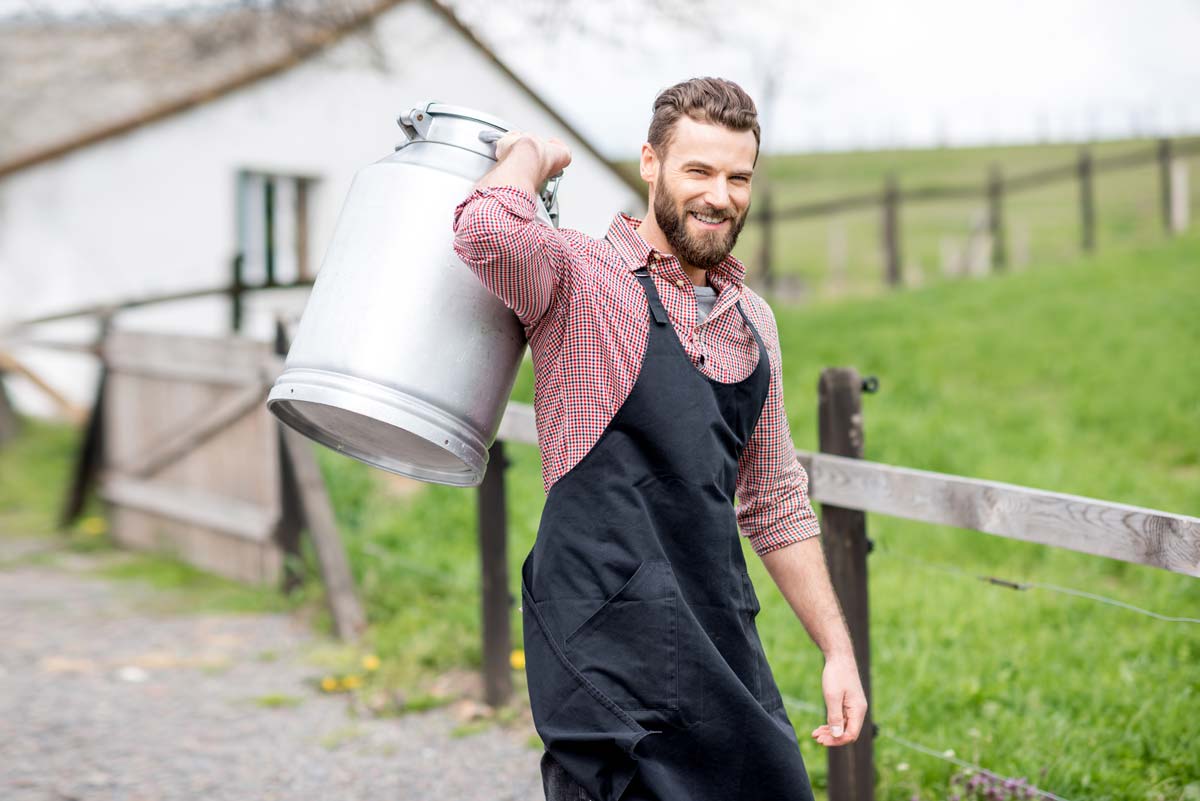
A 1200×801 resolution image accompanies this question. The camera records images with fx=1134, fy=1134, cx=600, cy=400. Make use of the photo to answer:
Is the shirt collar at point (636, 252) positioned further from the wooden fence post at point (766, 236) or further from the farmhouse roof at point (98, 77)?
the wooden fence post at point (766, 236)

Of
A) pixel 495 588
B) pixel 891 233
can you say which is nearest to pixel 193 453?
pixel 495 588

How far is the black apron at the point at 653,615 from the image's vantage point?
1.80 meters

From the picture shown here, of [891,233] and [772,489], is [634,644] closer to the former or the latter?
[772,489]

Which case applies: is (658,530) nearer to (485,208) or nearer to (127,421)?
(485,208)

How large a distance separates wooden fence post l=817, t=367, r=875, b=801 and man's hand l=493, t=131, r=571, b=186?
1.18 metres

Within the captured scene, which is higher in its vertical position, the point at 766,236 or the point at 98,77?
the point at 98,77

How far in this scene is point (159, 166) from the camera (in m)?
10.8

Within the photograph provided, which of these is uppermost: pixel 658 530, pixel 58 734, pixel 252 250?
pixel 252 250

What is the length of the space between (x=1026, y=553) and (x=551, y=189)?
3672 mm

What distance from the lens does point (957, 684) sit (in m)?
3.57

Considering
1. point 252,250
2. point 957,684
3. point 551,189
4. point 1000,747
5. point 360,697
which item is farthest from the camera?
point 252,250

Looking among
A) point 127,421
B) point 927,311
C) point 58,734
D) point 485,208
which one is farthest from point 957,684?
point 927,311

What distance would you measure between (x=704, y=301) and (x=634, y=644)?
63 cm

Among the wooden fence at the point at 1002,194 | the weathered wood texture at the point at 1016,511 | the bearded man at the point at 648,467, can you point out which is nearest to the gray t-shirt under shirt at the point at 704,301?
the bearded man at the point at 648,467
